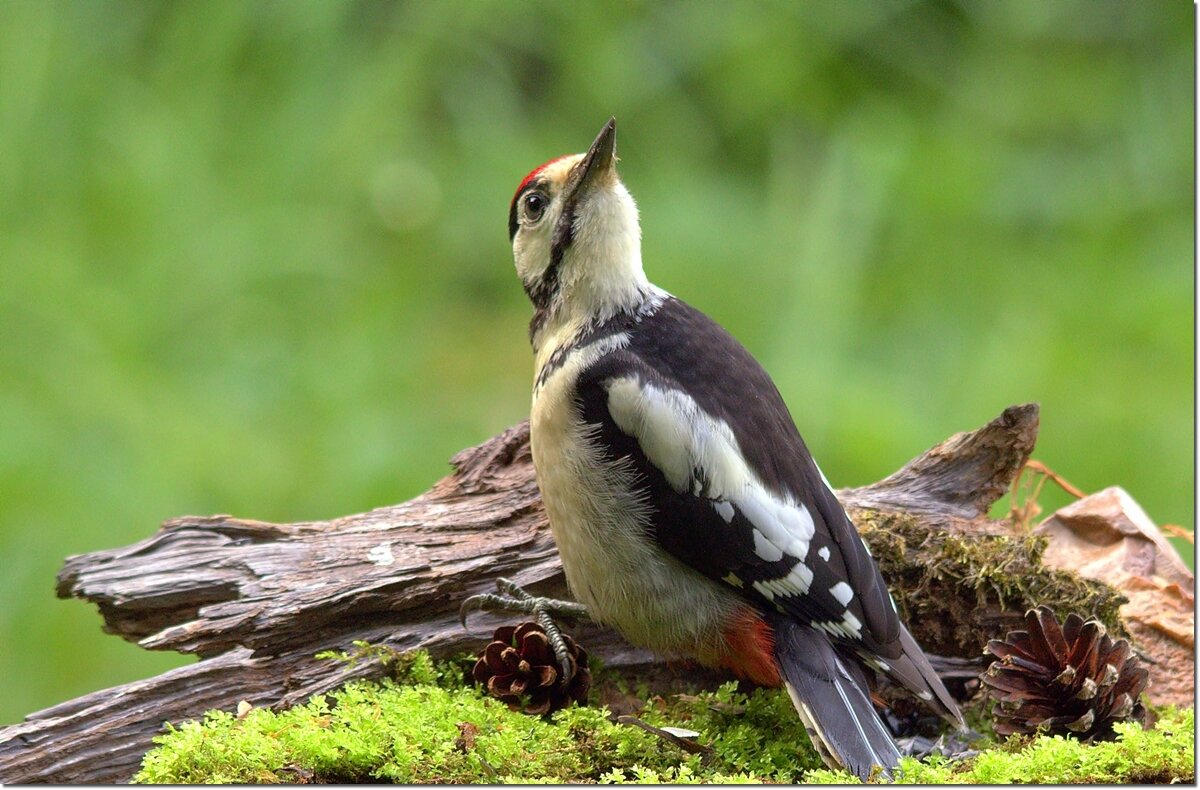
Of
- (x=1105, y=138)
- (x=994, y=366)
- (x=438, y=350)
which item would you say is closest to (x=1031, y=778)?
(x=994, y=366)

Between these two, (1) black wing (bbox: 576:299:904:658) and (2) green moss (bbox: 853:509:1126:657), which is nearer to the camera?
(1) black wing (bbox: 576:299:904:658)

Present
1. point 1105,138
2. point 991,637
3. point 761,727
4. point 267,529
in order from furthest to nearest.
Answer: point 1105,138, point 267,529, point 991,637, point 761,727

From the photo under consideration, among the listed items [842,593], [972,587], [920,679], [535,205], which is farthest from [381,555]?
[972,587]

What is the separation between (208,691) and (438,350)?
2.41 m

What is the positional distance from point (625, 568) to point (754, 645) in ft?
0.89

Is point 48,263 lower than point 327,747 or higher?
higher

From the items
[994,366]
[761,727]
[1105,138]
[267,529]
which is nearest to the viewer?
[761,727]

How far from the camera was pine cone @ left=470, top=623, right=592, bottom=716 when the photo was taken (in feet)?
7.64

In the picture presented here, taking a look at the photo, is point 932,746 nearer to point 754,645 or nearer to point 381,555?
point 754,645

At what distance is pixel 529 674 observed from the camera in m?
2.33

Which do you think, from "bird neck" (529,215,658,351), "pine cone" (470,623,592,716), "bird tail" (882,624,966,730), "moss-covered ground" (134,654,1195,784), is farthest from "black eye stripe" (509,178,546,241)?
"bird tail" (882,624,966,730)

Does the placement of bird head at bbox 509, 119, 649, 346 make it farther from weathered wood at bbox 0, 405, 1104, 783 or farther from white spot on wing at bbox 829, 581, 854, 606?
white spot on wing at bbox 829, 581, 854, 606

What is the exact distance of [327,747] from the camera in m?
2.08

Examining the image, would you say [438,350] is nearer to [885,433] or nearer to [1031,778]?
[885,433]
